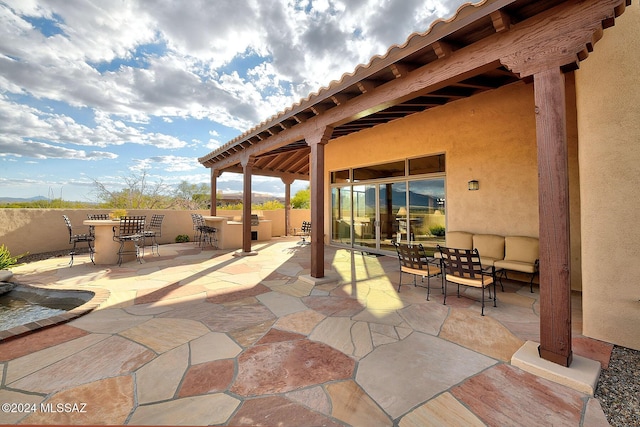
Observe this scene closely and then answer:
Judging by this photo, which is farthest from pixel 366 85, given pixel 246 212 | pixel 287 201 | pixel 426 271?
pixel 287 201

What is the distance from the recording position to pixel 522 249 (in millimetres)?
4602

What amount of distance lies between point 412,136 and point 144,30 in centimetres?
806

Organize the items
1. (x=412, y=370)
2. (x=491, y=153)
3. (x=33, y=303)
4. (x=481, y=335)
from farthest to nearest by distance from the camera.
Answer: (x=491, y=153)
(x=33, y=303)
(x=481, y=335)
(x=412, y=370)

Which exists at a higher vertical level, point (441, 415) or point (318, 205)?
point (318, 205)

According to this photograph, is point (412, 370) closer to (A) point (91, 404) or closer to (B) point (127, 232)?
(A) point (91, 404)

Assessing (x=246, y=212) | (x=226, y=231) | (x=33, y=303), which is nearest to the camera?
(x=33, y=303)

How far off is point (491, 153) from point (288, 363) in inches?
227

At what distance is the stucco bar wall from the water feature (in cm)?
734

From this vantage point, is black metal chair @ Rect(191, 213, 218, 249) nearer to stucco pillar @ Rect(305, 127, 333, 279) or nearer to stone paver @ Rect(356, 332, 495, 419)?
stucco pillar @ Rect(305, 127, 333, 279)

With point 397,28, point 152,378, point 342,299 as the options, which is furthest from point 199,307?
point 397,28

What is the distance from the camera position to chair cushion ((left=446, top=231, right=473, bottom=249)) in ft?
17.7

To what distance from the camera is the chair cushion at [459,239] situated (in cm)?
539

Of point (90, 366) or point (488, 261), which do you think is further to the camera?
point (488, 261)

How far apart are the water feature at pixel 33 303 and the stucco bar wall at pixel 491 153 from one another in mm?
7343
